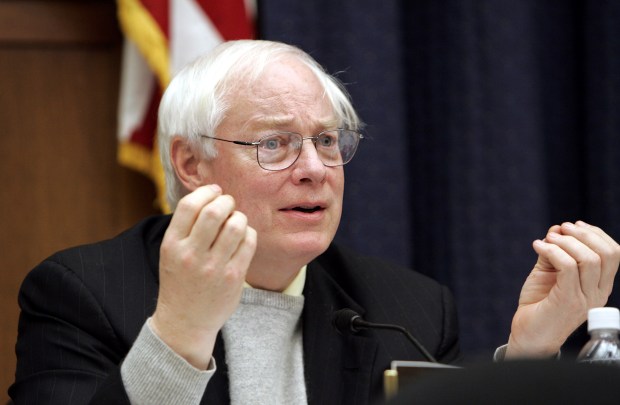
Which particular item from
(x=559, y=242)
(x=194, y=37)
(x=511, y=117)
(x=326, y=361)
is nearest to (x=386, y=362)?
(x=326, y=361)

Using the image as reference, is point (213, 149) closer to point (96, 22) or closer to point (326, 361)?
point (326, 361)

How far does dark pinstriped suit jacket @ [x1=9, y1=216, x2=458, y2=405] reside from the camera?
72.9 inches

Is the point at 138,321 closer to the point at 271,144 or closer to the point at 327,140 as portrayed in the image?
the point at 271,144

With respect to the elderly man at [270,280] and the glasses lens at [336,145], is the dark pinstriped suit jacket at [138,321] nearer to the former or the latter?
the elderly man at [270,280]

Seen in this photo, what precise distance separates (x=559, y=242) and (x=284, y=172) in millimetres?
564

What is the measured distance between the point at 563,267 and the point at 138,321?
2.68 feet

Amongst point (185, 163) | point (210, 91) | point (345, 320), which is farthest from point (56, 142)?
point (345, 320)

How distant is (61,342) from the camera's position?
6.15 feet

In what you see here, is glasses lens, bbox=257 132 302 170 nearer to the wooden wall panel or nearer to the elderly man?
the elderly man

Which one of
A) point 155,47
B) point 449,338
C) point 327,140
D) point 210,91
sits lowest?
point 449,338

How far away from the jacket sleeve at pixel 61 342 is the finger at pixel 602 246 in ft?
2.91

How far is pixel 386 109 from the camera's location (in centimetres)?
334

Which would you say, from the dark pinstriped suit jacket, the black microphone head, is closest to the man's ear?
the dark pinstriped suit jacket

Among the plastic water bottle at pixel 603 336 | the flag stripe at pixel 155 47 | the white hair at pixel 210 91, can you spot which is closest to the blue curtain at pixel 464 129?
the flag stripe at pixel 155 47
